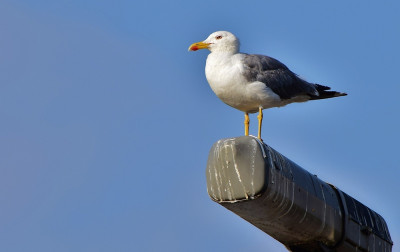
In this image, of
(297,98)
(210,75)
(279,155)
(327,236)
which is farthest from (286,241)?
(297,98)

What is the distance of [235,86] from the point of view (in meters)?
8.94

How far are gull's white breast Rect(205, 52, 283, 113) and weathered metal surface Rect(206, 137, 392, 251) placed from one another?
4070 mm

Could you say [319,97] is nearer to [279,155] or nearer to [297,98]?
[297,98]

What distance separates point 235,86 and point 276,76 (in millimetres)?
981

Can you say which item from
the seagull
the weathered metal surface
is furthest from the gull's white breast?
the weathered metal surface

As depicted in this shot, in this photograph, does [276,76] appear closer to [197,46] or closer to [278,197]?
[197,46]

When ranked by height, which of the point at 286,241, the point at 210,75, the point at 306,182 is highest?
the point at 210,75

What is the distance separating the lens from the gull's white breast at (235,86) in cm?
894

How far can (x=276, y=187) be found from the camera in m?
4.27

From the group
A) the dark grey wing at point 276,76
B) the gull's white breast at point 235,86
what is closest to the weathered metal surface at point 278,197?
the gull's white breast at point 235,86

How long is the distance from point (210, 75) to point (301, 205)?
478 centimetres

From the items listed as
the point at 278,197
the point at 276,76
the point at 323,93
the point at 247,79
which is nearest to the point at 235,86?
the point at 247,79

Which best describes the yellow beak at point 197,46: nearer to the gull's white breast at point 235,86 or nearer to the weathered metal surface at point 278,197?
the gull's white breast at point 235,86

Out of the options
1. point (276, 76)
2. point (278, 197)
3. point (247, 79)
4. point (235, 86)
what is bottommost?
point (278, 197)
